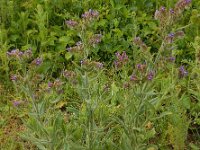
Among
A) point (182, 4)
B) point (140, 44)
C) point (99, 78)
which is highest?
point (182, 4)

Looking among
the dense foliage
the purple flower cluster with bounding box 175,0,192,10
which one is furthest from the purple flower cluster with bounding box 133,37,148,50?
the purple flower cluster with bounding box 175,0,192,10

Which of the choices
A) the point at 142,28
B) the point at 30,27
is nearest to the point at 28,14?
the point at 30,27

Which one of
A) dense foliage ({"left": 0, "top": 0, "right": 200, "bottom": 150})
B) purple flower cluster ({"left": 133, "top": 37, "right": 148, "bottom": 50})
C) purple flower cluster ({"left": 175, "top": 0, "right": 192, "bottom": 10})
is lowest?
dense foliage ({"left": 0, "top": 0, "right": 200, "bottom": 150})

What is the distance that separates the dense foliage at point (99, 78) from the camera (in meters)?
2.57

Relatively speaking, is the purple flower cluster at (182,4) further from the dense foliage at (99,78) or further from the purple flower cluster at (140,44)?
the purple flower cluster at (140,44)

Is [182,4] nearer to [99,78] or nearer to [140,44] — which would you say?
[140,44]

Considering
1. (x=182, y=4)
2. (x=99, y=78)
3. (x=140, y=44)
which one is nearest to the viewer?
(x=182, y=4)

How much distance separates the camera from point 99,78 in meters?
3.56

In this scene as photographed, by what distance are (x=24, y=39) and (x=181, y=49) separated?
1507 mm

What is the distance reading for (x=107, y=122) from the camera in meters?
2.88

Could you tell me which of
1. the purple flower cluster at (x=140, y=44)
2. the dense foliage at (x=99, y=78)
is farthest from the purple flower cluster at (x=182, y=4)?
the purple flower cluster at (x=140, y=44)

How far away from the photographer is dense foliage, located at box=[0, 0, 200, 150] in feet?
8.43

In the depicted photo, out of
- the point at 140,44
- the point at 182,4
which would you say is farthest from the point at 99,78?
the point at 182,4

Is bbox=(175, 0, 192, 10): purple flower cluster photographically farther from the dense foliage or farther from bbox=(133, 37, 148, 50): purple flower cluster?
bbox=(133, 37, 148, 50): purple flower cluster
